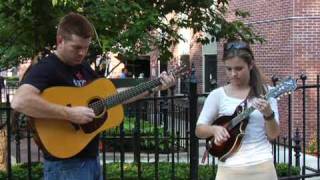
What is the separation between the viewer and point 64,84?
3.38 meters

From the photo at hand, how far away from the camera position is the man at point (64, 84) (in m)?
3.19

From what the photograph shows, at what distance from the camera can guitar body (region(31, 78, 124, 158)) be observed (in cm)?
331

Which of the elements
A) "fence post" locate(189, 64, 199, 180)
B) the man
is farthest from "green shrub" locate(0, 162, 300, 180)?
the man

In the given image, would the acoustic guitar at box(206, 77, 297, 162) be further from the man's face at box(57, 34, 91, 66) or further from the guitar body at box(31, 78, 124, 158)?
the man's face at box(57, 34, 91, 66)

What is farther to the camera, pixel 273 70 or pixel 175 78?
pixel 273 70

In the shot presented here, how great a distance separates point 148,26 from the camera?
5707 millimetres

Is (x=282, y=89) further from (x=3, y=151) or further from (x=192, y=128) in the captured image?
(x=3, y=151)

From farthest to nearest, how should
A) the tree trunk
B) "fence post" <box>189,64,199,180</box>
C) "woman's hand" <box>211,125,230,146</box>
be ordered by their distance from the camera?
1. the tree trunk
2. "fence post" <box>189,64,199,180</box>
3. "woman's hand" <box>211,125,230,146</box>

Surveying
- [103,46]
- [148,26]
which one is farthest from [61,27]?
[148,26]

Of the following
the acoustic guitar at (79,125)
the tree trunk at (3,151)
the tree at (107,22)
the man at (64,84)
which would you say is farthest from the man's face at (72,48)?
the tree trunk at (3,151)

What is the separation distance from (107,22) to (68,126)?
7.27 ft

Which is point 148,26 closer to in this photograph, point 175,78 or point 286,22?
point 175,78

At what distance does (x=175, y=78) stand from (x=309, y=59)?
9584mm

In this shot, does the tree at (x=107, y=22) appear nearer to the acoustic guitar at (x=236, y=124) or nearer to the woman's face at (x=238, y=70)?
the woman's face at (x=238, y=70)
